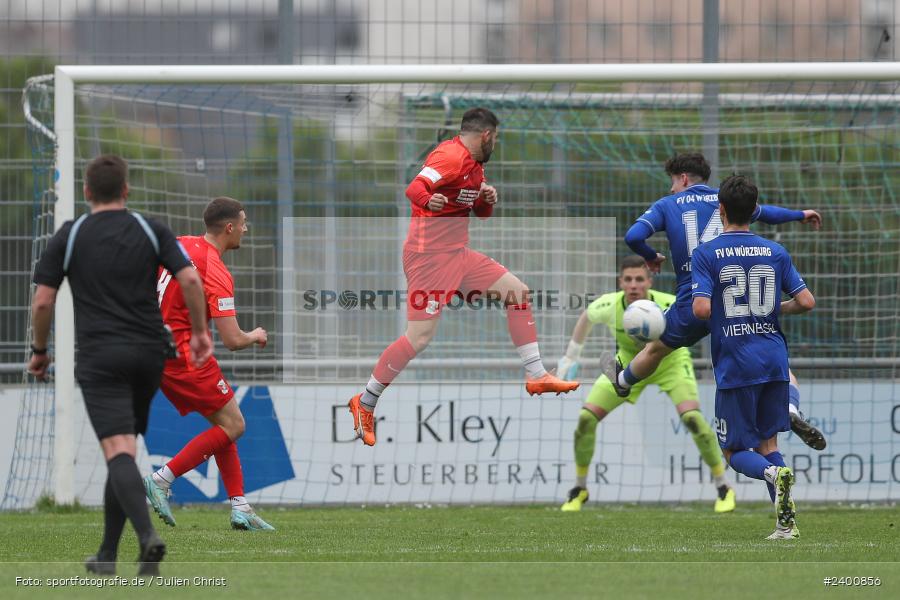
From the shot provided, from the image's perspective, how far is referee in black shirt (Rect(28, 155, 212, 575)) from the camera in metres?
6.25

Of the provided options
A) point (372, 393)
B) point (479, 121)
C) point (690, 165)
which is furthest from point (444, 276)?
point (690, 165)

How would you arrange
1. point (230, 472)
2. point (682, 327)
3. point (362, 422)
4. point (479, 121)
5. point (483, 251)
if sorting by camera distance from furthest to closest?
point (483, 251), point (362, 422), point (230, 472), point (479, 121), point (682, 327)

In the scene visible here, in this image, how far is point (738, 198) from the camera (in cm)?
803

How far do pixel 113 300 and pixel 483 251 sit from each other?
6692 millimetres

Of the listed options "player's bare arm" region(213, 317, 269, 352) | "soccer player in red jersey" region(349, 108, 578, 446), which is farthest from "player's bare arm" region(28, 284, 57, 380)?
"soccer player in red jersey" region(349, 108, 578, 446)

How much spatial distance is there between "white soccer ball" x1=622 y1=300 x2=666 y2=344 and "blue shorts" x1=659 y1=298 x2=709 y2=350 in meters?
0.09

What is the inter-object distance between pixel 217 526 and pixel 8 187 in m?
3.92

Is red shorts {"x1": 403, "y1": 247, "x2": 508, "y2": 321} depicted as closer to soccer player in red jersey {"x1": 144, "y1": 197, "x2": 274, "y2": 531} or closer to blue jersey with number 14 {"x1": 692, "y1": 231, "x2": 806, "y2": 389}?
soccer player in red jersey {"x1": 144, "y1": 197, "x2": 274, "y2": 531}

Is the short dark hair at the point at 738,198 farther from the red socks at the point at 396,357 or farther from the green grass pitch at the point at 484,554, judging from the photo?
the red socks at the point at 396,357

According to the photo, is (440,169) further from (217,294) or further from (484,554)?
(484,554)

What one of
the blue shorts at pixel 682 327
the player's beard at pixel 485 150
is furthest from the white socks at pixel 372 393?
the blue shorts at pixel 682 327

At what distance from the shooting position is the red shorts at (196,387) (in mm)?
8820

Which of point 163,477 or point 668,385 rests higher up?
point 668,385

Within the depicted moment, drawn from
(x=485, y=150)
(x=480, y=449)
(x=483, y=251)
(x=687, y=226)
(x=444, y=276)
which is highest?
(x=485, y=150)
